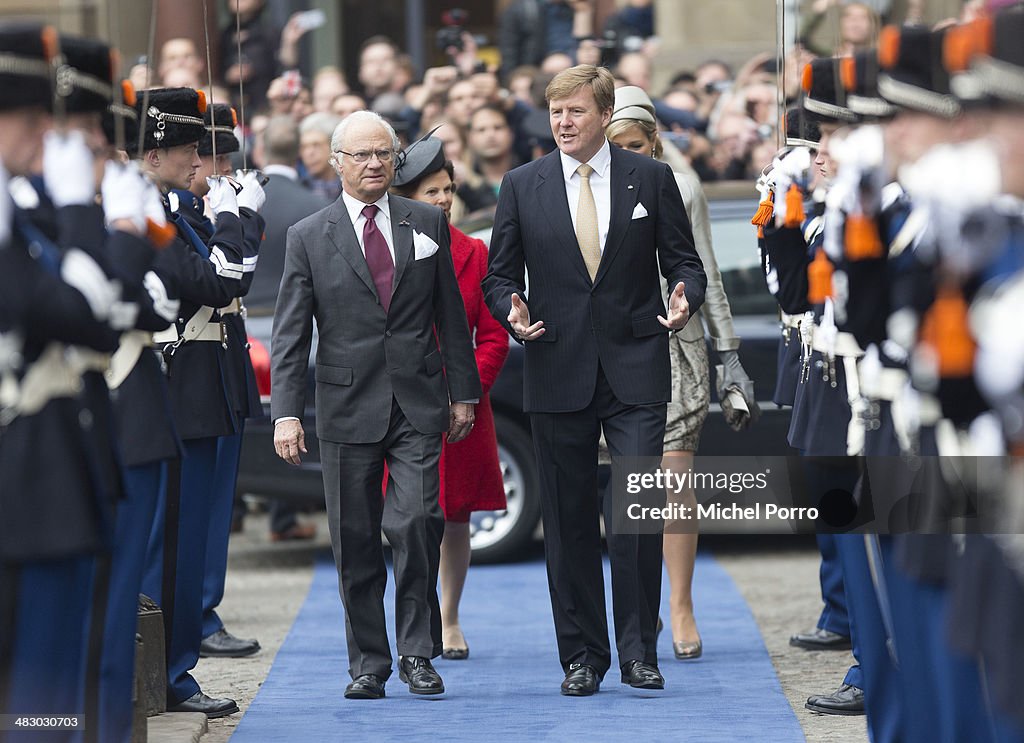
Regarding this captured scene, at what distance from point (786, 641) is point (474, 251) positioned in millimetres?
2006

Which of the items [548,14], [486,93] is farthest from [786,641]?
[548,14]

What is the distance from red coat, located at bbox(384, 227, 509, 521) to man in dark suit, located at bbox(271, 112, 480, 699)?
2.12 ft

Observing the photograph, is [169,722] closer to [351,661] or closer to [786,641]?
[351,661]

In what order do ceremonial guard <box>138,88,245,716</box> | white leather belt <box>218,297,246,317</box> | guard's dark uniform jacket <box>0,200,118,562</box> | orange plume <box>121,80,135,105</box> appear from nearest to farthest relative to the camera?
guard's dark uniform jacket <box>0,200,118,562</box>
orange plume <box>121,80,135,105</box>
ceremonial guard <box>138,88,245,716</box>
white leather belt <box>218,297,246,317</box>

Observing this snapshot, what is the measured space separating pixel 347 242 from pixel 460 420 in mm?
760

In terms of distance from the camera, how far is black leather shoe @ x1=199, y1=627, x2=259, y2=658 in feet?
25.6

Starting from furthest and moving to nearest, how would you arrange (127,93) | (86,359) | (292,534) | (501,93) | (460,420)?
1. (501,93)
2. (292,534)
3. (460,420)
4. (127,93)
5. (86,359)

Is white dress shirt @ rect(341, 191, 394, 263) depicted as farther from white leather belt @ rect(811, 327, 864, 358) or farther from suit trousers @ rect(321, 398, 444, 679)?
white leather belt @ rect(811, 327, 864, 358)

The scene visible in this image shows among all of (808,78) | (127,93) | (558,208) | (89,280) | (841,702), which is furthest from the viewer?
(558,208)

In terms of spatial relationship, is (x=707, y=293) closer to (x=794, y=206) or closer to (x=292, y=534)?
(x=794, y=206)

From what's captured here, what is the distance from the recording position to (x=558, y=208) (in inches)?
275

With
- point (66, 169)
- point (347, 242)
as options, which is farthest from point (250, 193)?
point (66, 169)

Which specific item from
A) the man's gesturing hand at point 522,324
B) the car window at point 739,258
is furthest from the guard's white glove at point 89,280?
the car window at point 739,258

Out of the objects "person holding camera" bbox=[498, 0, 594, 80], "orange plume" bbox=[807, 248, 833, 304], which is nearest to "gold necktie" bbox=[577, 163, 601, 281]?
"orange plume" bbox=[807, 248, 833, 304]
